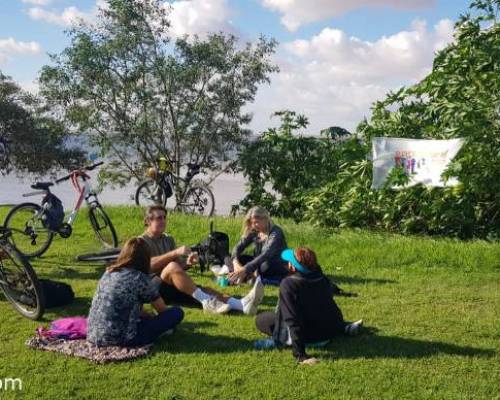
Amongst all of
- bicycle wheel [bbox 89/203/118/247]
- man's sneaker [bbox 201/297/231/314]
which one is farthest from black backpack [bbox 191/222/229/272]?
bicycle wheel [bbox 89/203/118/247]

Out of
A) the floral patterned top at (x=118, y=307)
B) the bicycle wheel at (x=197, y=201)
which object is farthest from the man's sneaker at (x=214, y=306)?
the bicycle wheel at (x=197, y=201)

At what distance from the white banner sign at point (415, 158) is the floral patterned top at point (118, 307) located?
599cm

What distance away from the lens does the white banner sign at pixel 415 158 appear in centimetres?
963

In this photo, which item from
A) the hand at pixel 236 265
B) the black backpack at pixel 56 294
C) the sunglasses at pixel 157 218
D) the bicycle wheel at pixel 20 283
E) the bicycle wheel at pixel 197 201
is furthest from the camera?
the bicycle wheel at pixel 197 201

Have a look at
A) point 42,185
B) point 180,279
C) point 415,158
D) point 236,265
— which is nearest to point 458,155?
point 415,158

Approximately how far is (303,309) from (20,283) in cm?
297

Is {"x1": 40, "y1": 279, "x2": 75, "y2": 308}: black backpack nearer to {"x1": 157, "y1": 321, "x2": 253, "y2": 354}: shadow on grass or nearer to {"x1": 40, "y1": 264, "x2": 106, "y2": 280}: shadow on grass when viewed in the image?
{"x1": 40, "y1": 264, "x2": 106, "y2": 280}: shadow on grass

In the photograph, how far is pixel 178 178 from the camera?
1310 centimetres

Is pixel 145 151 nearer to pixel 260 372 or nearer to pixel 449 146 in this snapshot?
pixel 449 146

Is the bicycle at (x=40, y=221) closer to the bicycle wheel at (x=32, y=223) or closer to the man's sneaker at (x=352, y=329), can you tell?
the bicycle wheel at (x=32, y=223)

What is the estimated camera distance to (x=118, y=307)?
5.05 m

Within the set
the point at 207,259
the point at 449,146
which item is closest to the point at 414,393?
the point at 207,259

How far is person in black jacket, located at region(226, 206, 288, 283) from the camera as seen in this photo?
7.45 metres

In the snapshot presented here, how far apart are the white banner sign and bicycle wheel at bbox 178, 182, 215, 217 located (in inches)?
157
